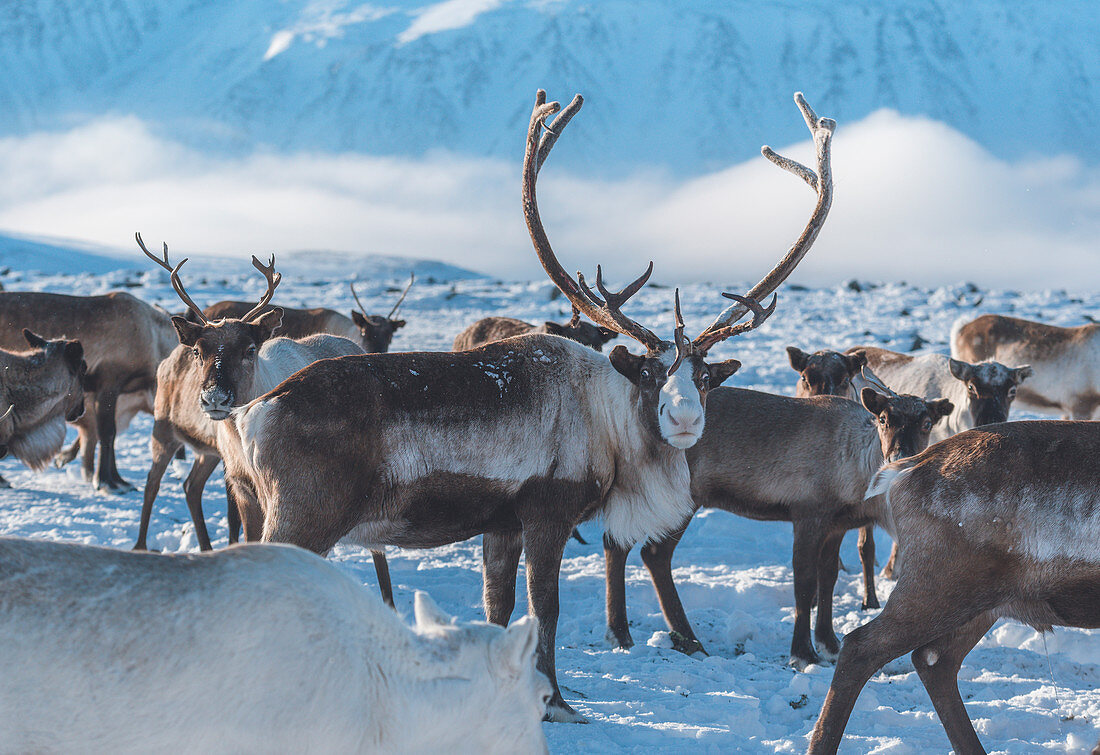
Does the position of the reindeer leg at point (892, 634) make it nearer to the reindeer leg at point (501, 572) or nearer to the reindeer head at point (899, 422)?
the reindeer leg at point (501, 572)

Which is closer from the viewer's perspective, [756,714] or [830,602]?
[756,714]

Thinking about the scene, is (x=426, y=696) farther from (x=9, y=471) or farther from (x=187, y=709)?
(x=9, y=471)

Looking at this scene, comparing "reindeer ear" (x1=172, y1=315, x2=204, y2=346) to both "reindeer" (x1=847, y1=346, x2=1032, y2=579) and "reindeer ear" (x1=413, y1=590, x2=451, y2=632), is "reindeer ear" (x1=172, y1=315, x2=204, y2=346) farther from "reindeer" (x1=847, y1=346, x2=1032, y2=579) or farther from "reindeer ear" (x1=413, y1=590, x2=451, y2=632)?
"reindeer" (x1=847, y1=346, x2=1032, y2=579)

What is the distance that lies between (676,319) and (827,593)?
2182 millimetres

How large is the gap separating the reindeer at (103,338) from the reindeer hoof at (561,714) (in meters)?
5.77

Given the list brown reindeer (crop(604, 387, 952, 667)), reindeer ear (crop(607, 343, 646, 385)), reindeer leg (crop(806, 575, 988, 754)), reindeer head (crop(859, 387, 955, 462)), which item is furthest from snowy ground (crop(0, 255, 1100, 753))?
reindeer ear (crop(607, 343, 646, 385))

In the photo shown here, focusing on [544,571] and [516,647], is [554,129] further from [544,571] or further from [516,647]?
[516,647]

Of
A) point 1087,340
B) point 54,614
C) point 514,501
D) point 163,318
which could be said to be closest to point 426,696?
point 54,614

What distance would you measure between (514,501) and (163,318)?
6.66 meters

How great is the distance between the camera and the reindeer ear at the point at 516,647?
2.41m

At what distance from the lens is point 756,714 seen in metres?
4.31

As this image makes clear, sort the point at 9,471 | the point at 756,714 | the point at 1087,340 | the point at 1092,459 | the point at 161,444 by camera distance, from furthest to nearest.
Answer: the point at 1087,340 < the point at 9,471 < the point at 161,444 < the point at 756,714 < the point at 1092,459

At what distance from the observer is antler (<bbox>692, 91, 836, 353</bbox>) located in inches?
198

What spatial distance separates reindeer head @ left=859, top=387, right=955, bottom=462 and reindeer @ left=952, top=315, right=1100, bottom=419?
5795mm
